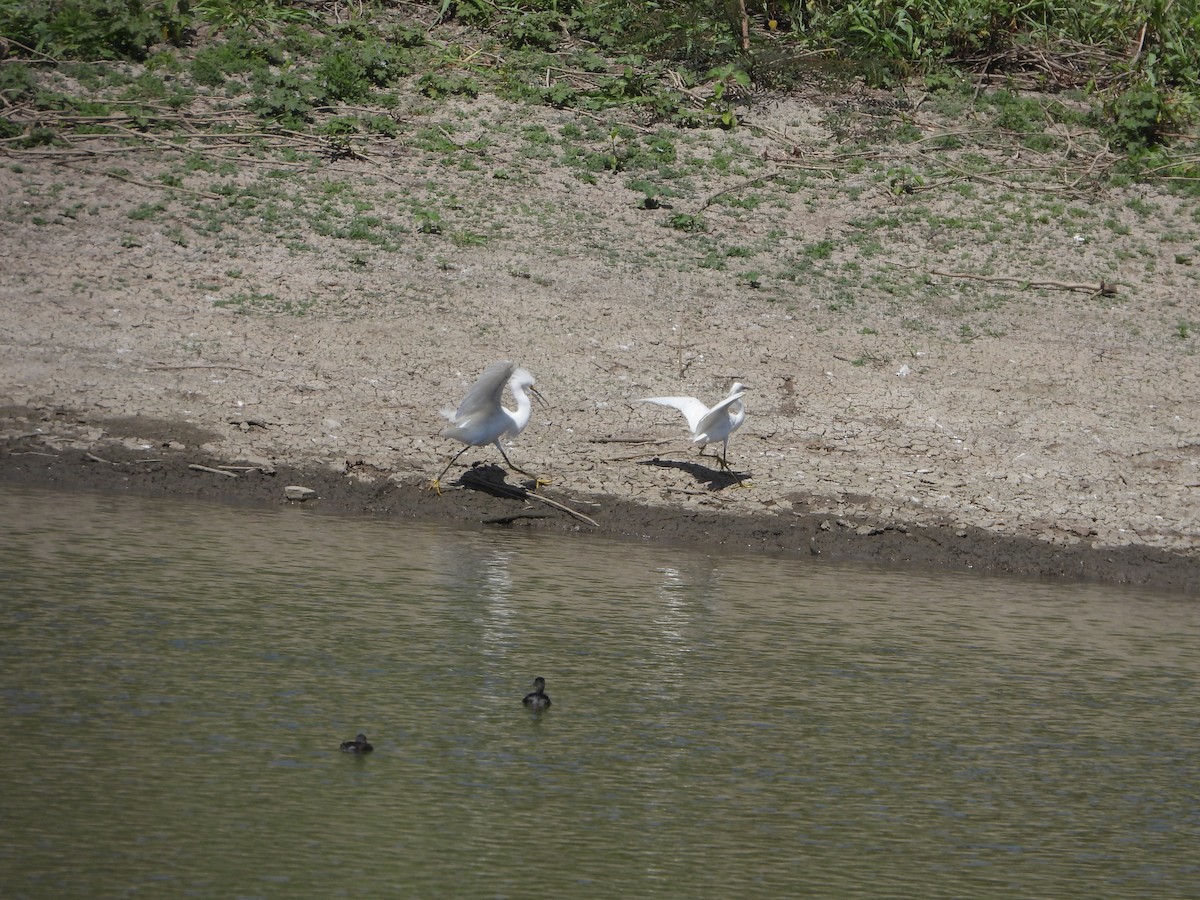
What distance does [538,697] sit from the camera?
7.02m

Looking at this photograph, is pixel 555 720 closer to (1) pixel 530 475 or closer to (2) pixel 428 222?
(1) pixel 530 475

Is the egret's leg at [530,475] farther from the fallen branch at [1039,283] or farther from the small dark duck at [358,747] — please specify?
the fallen branch at [1039,283]

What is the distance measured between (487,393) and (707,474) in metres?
2.03

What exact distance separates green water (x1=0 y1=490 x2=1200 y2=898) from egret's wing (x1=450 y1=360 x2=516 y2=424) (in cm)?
83

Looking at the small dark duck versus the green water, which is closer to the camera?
the green water

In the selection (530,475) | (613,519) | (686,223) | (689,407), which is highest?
(686,223)

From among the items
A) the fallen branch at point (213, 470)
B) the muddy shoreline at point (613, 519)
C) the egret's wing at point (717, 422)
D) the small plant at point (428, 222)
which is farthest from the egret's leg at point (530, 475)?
the small plant at point (428, 222)

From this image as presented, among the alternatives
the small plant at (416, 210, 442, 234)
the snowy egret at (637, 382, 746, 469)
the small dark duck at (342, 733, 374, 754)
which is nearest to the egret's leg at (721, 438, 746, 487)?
the snowy egret at (637, 382, 746, 469)

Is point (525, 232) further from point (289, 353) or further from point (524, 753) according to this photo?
point (524, 753)

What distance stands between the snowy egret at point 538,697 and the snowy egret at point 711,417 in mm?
3535

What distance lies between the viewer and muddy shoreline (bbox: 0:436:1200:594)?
10.5 m

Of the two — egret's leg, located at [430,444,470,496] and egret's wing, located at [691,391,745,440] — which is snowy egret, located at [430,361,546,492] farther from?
egret's wing, located at [691,391,745,440]

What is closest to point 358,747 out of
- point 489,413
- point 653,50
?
point 489,413

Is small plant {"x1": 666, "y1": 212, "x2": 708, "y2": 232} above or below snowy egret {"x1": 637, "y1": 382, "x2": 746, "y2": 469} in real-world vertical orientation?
above
